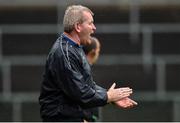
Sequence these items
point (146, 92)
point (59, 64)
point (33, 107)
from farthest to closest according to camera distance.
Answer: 1. point (146, 92)
2. point (33, 107)
3. point (59, 64)

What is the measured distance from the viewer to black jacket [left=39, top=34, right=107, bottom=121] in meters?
6.00

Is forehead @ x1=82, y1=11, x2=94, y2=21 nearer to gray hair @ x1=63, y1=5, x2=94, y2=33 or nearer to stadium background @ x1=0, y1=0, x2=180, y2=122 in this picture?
gray hair @ x1=63, y1=5, x2=94, y2=33

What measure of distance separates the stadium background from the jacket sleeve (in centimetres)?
537

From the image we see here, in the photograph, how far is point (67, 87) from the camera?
236 inches

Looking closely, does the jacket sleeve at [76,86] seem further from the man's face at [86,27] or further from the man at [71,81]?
the man's face at [86,27]

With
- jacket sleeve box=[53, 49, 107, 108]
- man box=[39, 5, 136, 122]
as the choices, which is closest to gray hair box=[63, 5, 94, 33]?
man box=[39, 5, 136, 122]

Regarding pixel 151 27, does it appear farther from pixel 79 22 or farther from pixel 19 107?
pixel 79 22

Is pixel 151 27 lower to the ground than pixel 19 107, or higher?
higher

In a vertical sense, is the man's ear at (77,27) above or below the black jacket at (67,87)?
above

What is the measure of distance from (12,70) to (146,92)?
207 centimetres

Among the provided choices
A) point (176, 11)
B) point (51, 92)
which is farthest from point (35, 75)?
point (51, 92)

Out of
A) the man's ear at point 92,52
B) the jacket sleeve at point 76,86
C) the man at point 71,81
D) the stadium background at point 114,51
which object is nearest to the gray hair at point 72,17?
the man at point 71,81

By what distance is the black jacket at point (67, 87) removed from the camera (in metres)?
6.00

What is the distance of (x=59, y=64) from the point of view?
6.04m
